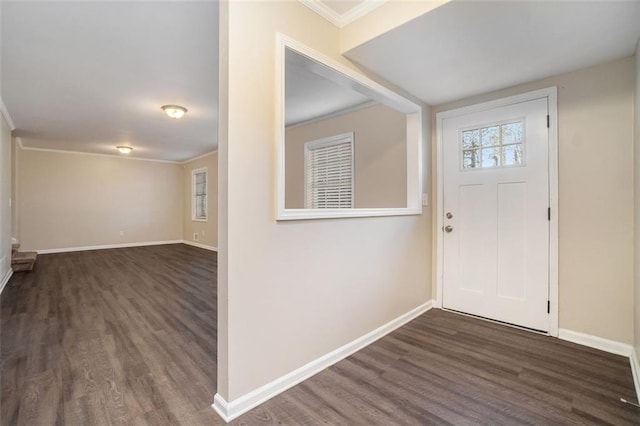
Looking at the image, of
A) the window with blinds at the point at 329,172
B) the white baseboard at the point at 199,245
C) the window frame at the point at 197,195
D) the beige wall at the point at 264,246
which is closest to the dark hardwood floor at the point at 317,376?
the beige wall at the point at 264,246

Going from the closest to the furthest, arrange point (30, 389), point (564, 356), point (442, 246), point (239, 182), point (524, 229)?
point (239, 182) → point (30, 389) → point (564, 356) → point (524, 229) → point (442, 246)

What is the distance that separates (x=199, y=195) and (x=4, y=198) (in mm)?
4175

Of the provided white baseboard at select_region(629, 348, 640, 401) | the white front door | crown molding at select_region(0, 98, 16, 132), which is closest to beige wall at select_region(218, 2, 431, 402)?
the white front door

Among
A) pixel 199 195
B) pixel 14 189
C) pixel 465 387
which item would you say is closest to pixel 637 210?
pixel 465 387

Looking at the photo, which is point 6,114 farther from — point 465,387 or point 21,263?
point 465,387

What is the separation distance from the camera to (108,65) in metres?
2.77

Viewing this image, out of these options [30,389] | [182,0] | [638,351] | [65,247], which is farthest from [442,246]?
[65,247]

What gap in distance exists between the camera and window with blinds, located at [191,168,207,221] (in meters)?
7.84

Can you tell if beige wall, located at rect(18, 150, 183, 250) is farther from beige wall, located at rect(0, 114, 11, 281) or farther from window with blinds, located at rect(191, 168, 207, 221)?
beige wall, located at rect(0, 114, 11, 281)

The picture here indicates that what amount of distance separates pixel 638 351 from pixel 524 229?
1.07 meters

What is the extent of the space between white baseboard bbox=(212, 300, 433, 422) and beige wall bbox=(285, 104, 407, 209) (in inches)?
60.4

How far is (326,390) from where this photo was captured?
5.82ft

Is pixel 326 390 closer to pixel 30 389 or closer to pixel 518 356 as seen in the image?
pixel 518 356

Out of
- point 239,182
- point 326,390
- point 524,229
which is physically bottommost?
point 326,390
